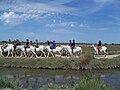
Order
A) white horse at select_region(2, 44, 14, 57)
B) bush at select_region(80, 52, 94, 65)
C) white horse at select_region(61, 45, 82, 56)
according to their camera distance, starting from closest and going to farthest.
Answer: bush at select_region(80, 52, 94, 65) < white horse at select_region(2, 44, 14, 57) < white horse at select_region(61, 45, 82, 56)

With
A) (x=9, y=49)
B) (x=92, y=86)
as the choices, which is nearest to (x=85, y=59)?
(x=9, y=49)

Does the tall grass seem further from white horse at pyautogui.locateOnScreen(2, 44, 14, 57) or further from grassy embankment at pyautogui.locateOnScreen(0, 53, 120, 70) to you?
white horse at pyautogui.locateOnScreen(2, 44, 14, 57)

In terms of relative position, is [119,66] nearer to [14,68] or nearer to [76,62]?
[76,62]

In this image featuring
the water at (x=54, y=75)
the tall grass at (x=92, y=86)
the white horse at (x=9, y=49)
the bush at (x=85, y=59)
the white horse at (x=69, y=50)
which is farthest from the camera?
the white horse at (x=69, y=50)

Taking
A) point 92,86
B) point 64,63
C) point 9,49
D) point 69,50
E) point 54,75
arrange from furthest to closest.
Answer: point 69,50 → point 9,49 → point 64,63 → point 54,75 → point 92,86

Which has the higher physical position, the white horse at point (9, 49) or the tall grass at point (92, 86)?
the white horse at point (9, 49)

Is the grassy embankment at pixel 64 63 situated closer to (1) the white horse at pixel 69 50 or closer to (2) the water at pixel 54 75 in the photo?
(2) the water at pixel 54 75

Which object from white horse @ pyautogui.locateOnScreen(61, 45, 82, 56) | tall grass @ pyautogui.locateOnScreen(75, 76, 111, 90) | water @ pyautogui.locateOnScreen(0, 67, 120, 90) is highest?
white horse @ pyautogui.locateOnScreen(61, 45, 82, 56)

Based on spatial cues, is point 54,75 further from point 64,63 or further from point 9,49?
point 9,49

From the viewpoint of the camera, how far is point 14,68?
32.3 meters

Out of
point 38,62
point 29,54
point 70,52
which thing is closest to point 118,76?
point 38,62

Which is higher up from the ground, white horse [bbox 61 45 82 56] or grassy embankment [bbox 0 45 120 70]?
white horse [bbox 61 45 82 56]

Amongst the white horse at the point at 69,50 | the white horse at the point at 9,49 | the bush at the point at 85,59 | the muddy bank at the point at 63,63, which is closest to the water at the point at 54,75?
the muddy bank at the point at 63,63

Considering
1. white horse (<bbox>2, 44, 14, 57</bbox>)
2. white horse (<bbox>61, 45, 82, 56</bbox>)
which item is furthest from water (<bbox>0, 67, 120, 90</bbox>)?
white horse (<bbox>61, 45, 82, 56</bbox>)
